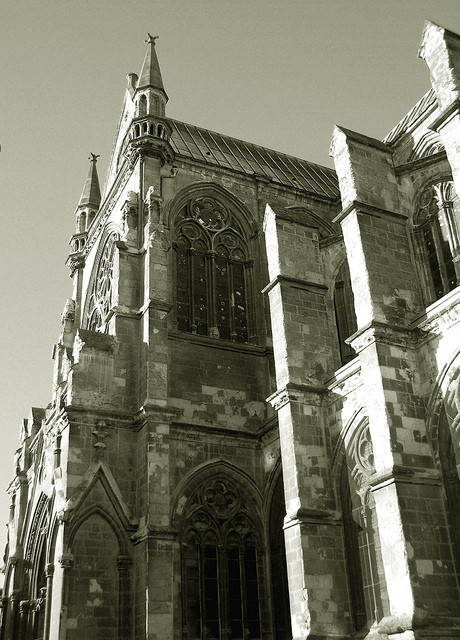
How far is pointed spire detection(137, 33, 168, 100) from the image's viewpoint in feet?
81.8

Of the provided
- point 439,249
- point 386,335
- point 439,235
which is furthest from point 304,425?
point 439,235

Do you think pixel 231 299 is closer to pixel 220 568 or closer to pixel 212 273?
pixel 212 273

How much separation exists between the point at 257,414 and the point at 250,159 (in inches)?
420

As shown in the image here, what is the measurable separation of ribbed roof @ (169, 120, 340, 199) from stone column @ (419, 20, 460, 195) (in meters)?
10.1

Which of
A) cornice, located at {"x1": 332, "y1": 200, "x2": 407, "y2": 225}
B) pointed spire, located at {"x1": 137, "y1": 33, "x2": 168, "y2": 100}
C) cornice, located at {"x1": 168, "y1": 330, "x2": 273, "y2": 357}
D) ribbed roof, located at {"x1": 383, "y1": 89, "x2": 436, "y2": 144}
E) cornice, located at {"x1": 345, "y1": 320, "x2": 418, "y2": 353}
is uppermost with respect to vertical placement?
pointed spire, located at {"x1": 137, "y1": 33, "x2": 168, "y2": 100}

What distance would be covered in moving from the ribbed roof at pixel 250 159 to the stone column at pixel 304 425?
738 centimetres

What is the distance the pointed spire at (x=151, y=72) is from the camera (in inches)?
981

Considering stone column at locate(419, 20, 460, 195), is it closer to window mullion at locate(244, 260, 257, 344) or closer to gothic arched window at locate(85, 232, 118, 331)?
window mullion at locate(244, 260, 257, 344)

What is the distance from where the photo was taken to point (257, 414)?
20.5 m

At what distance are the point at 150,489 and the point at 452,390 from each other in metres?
7.57

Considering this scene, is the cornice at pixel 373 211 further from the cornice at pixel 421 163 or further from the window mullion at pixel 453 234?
the window mullion at pixel 453 234

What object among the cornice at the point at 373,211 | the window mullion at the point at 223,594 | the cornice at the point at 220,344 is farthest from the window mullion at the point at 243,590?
the cornice at the point at 373,211

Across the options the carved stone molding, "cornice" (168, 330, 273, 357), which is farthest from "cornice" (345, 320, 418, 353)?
the carved stone molding

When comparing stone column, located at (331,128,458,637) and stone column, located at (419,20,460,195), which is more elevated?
stone column, located at (419,20,460,195)
